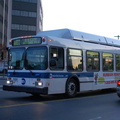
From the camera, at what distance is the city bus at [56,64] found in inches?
456

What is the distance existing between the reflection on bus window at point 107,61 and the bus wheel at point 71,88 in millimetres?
2963

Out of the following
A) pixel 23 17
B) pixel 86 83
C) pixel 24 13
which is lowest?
pixel 86 83

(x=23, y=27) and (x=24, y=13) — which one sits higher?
(x=24, y=13)

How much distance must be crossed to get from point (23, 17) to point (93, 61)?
73.9 meters

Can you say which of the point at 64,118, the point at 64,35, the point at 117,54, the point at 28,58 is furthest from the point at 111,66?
the point at 64,118

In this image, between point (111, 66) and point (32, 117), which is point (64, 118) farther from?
point (111, 66)

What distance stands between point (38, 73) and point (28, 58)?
93 cm

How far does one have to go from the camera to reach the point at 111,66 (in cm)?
1589

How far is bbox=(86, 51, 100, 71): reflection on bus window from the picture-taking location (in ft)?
46.2

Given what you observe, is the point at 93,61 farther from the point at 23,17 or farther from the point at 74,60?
the point at 23,17

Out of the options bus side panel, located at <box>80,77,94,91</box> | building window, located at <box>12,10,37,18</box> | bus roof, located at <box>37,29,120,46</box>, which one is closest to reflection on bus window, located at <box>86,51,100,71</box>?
bus side panel, located at <box>80,77,94,91</box>

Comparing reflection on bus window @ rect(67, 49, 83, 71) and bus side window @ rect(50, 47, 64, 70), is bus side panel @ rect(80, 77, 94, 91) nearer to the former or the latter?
reflection on bus window @ rect(67, 49, 83, 71)

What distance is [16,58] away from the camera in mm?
12484

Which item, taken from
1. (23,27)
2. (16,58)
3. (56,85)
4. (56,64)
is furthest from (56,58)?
(23,27)
